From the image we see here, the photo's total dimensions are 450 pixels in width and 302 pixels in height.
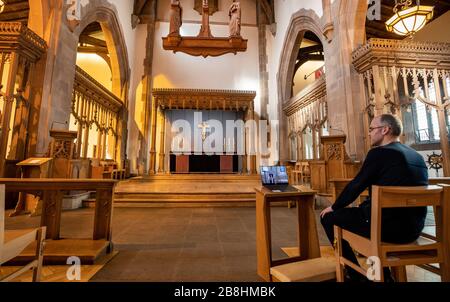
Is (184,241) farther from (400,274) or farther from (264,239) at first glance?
(400,274)

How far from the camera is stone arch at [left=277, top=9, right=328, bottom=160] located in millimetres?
7570

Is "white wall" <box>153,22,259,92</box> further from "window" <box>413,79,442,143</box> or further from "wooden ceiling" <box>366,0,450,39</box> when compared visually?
"window" <box>413,79,442,143</box>

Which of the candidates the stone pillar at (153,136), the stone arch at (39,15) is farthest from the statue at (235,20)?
the stone pillar at (153,136)

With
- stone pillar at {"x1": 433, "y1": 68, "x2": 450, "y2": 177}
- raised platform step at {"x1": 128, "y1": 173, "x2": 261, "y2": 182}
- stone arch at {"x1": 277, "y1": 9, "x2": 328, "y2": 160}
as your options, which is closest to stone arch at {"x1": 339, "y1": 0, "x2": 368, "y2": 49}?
stone pillar at {"x1": 433, "y1": 68, "x2": 450, "y2": 177}

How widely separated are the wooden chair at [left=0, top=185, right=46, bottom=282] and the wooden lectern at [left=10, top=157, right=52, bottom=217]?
311 cm

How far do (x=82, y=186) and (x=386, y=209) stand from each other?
9.27 ft

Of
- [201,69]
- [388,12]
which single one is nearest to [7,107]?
[201,69]

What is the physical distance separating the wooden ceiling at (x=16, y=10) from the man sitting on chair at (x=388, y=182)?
1073cm

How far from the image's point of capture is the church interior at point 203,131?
1963 mm

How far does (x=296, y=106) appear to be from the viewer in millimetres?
8672

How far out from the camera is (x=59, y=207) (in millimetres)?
2611

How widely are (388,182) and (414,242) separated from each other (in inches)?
15.4

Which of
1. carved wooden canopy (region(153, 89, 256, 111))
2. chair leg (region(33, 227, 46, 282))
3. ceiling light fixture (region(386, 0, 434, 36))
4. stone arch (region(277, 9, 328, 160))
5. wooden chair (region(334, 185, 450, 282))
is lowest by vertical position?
chair leg (region(33, 227, 46, 282))

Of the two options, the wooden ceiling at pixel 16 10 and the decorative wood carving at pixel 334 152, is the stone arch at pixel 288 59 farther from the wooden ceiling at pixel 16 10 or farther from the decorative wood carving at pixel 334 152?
the wooden ceiling at pixel 16 10
